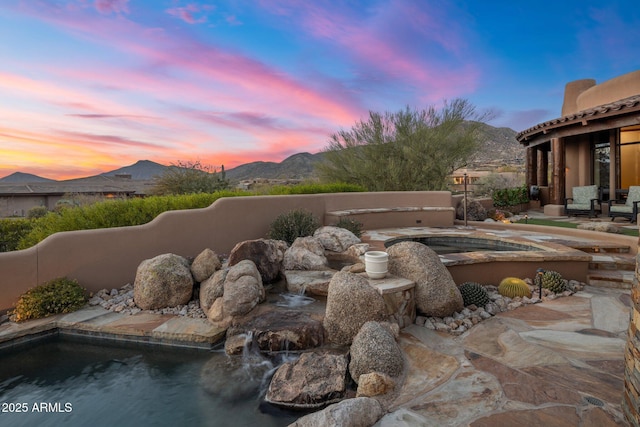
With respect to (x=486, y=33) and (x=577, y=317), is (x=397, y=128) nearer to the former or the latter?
(x=486, y=33)

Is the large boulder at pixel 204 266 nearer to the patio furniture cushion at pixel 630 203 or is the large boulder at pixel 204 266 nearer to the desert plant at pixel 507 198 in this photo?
the patio furniture cushion at pixel 630 203

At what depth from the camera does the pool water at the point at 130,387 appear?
Answer: 3.08 m

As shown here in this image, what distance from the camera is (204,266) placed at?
5.64 metres

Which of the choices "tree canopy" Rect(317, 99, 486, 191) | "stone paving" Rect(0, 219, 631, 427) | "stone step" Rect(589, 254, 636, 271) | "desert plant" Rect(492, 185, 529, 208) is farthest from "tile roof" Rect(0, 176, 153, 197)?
"stone step" Rect(589, 254, 636, 271)

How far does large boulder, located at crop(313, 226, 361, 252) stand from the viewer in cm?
712

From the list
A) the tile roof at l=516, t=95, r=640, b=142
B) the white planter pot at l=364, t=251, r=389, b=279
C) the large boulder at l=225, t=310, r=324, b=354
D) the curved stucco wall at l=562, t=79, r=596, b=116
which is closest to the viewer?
the large boulder at l=225, t=310, r=324, b=354

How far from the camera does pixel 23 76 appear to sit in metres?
7.74

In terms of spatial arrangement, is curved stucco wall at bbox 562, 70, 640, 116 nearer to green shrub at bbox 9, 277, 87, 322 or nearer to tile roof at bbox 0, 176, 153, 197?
green shrub at bbox 9, 277, 87, 322

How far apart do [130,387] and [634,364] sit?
440 centimetres

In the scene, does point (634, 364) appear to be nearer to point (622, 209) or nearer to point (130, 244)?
point (130, 244)

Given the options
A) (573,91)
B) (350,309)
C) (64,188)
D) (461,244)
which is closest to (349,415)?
(350,309)

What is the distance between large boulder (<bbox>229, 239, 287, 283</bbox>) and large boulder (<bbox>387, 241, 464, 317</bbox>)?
2193 mm

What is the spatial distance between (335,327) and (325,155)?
11.7m

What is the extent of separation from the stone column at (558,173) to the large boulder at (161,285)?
479 inches
